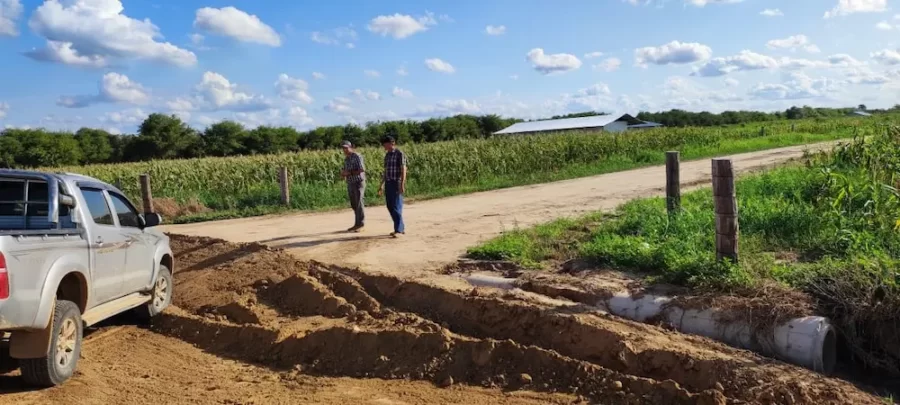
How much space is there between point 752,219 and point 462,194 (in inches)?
409

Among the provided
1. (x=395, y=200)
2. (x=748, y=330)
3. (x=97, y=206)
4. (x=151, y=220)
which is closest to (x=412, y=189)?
(x=395, y=200)

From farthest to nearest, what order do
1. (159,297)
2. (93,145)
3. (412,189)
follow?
(93,145) < (412,189) < (159,297)

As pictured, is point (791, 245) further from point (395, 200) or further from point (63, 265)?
point (63, 265)

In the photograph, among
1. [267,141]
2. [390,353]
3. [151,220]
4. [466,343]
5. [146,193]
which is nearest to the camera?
[466,343]

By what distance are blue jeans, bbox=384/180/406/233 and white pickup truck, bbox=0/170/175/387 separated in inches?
170

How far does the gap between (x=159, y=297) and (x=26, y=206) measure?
7.14 feet

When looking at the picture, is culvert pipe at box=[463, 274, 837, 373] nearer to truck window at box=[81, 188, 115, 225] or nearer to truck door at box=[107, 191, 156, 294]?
truck door at box=[107, 191, 156, 294]

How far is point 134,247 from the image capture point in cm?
674

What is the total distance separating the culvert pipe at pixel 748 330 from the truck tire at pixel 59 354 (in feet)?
15.2

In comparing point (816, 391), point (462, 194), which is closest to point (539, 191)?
point (462, 194)

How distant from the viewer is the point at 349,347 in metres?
5.89

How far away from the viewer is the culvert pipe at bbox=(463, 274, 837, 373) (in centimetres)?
541

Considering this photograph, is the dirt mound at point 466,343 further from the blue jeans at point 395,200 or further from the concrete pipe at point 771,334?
the blue jeans at point 395,200

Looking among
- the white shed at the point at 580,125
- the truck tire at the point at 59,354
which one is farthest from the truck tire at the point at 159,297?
the white shed at the point at 580,125
